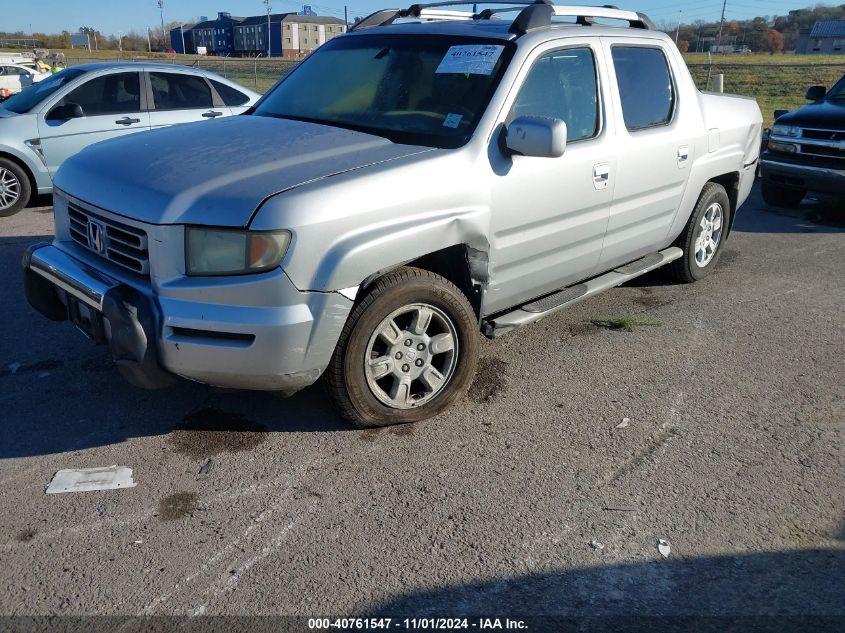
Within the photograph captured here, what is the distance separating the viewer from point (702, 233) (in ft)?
19.7

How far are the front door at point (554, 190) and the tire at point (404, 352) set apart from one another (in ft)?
1.28

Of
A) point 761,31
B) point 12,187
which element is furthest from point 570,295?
point 761,31

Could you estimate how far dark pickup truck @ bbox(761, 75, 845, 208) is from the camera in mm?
8398

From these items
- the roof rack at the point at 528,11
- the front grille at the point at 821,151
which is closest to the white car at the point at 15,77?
the roof rack at the point at 528,11

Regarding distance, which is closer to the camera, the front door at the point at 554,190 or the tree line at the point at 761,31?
the front door at the point at 554,190

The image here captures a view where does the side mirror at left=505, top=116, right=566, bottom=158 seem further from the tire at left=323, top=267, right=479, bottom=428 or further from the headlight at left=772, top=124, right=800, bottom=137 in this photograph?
the headlight at left=772, top=124, right=800, bottom=137

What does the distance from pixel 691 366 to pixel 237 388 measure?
2795 mm

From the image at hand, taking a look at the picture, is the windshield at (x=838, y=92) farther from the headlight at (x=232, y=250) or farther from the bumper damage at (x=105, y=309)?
the bumper damage at (x=105, y=309)

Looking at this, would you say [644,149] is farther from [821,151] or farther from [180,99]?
[180,99]

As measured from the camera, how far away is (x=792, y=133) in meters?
8.87

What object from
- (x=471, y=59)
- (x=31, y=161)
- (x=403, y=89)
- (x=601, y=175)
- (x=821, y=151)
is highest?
(x=471, y=59)

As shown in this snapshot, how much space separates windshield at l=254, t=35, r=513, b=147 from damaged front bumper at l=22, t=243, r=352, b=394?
116 cm

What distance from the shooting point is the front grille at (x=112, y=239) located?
3229mm

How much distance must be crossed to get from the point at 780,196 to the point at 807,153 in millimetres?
876
